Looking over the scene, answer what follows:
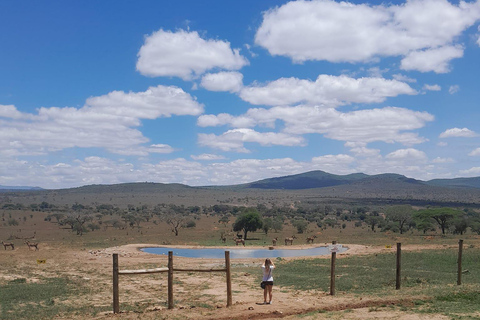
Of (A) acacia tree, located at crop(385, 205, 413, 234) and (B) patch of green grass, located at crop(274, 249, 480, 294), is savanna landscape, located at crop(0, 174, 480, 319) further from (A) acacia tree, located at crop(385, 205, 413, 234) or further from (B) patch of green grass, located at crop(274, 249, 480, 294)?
(A) acacia tree, located at crop(385, 205, 413, 234)

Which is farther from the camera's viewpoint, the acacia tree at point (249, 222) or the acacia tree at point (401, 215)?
the acacia tree at point (401, 215)

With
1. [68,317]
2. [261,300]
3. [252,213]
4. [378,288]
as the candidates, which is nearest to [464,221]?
[252,213]

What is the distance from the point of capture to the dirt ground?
42.7ft

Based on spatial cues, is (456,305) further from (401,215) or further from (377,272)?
(401,215)

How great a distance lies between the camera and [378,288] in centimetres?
1794

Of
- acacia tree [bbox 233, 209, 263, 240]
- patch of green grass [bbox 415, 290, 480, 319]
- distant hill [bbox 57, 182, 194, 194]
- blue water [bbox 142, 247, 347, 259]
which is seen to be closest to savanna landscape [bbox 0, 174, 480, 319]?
patch of green grass [bbox 415, 290, 480, 319]

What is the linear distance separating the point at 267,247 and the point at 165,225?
30.3 m

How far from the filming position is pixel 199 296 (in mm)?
17281

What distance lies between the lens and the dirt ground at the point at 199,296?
1301 centimetres

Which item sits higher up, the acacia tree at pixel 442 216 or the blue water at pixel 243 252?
the acacia tree at pixel 442 216

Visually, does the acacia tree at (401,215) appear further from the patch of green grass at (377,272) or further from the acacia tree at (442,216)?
the patch of green grass at (377,272)

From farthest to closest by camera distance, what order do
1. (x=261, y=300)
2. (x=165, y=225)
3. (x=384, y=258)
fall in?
(x=165, y=225) < (x=384, y=258) < (x=261, y=300)

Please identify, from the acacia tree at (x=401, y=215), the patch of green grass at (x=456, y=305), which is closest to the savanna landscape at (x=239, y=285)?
the patch of green grass at (x=456, y=305)

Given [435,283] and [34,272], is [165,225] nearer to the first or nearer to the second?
[34,272]
